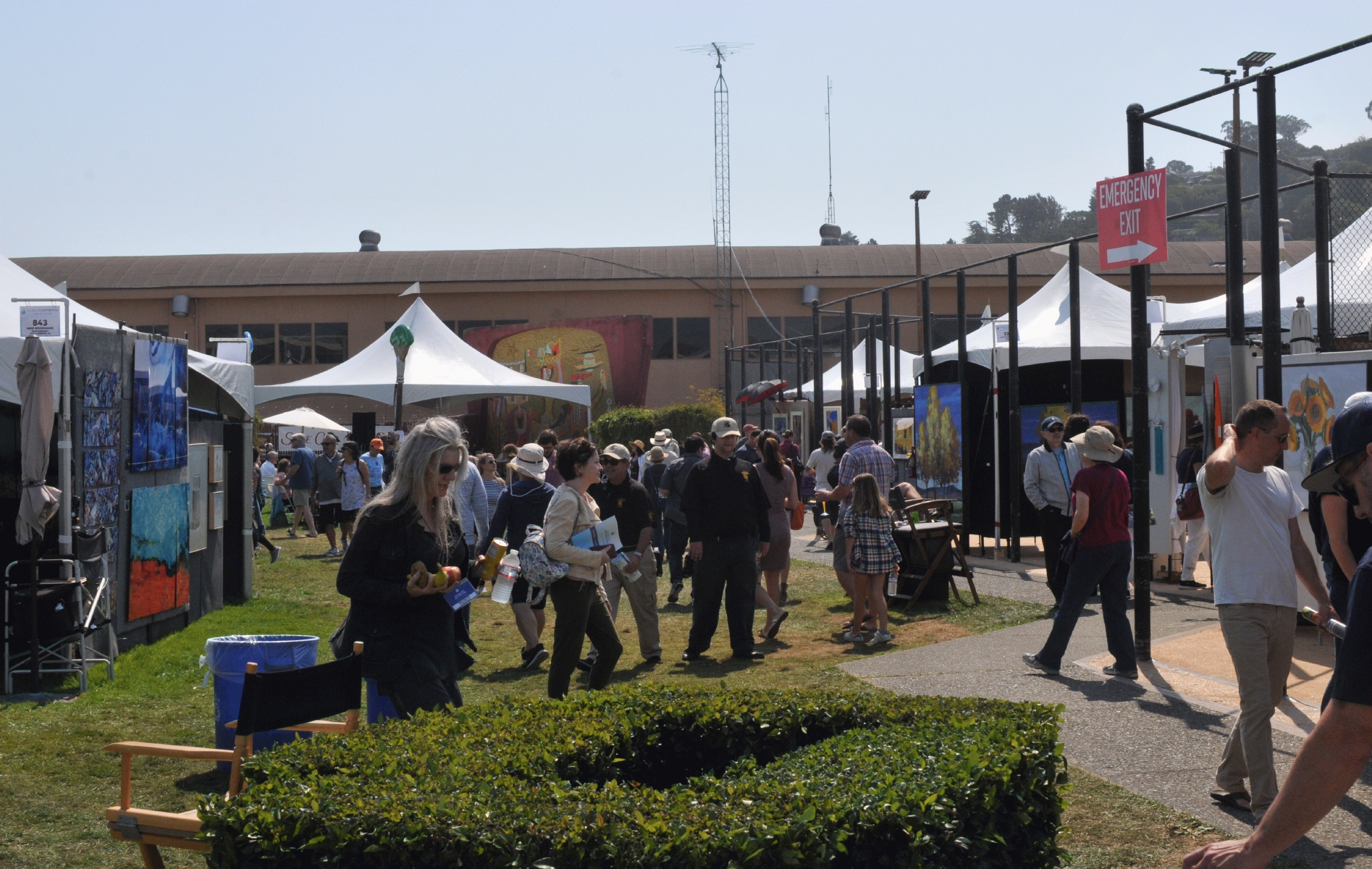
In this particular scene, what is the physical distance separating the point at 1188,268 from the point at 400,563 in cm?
4356

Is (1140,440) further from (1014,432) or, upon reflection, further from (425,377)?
(425,377)

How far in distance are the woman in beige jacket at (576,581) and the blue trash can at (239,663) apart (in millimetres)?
1452

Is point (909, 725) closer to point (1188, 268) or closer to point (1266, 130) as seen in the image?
point (1266, 130)

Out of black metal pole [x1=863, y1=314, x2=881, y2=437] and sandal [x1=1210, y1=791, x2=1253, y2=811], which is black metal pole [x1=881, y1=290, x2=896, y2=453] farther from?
sandal [x1=1210, y1=791, x2=1253, y2=811]

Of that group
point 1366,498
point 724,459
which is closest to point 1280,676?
point 1366,498

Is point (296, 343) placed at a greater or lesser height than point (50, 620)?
greater

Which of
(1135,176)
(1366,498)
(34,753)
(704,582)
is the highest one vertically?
(1135,176)

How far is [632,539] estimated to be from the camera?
1008 centimetres

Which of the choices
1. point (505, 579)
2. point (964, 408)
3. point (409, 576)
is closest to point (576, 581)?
point (505, 579)

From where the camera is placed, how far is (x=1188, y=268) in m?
43.7

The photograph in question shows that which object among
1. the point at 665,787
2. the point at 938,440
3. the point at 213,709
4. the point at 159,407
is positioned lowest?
the point at 213,709

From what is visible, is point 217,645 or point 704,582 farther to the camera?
point 704,582

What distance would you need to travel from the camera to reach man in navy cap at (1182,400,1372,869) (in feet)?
7.36

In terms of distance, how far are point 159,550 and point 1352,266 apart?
12.8m
